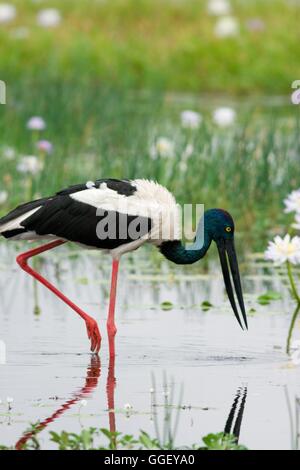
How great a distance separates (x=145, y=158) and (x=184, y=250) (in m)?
2.85

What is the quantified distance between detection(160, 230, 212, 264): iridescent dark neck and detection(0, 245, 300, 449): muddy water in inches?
11.9

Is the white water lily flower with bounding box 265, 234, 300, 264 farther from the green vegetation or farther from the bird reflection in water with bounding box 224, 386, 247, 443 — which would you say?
the green vegetation

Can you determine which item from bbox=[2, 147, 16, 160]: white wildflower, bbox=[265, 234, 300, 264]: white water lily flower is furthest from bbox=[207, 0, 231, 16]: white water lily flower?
bbox=[265, 234, 300, 264]: white water lily flower

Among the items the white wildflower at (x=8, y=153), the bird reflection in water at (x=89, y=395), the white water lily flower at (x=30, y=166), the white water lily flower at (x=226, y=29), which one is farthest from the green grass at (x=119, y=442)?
the white water lily flower at (x=226, y=29)

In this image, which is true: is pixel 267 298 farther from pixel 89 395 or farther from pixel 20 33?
pixel 20 33

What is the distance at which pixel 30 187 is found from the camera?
1012cm

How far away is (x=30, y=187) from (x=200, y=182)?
1.18 metres

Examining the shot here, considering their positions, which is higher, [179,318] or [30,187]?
[30,187]

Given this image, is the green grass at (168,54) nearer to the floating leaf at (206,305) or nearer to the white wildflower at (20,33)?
the white wildflower at (20,33)

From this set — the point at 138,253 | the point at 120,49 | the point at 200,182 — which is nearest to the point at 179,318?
the point at 138,253

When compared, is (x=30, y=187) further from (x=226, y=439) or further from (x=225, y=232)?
(x=226, y=439)

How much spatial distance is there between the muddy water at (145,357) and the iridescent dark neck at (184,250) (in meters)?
0.30

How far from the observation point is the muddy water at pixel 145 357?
17.3 ft
